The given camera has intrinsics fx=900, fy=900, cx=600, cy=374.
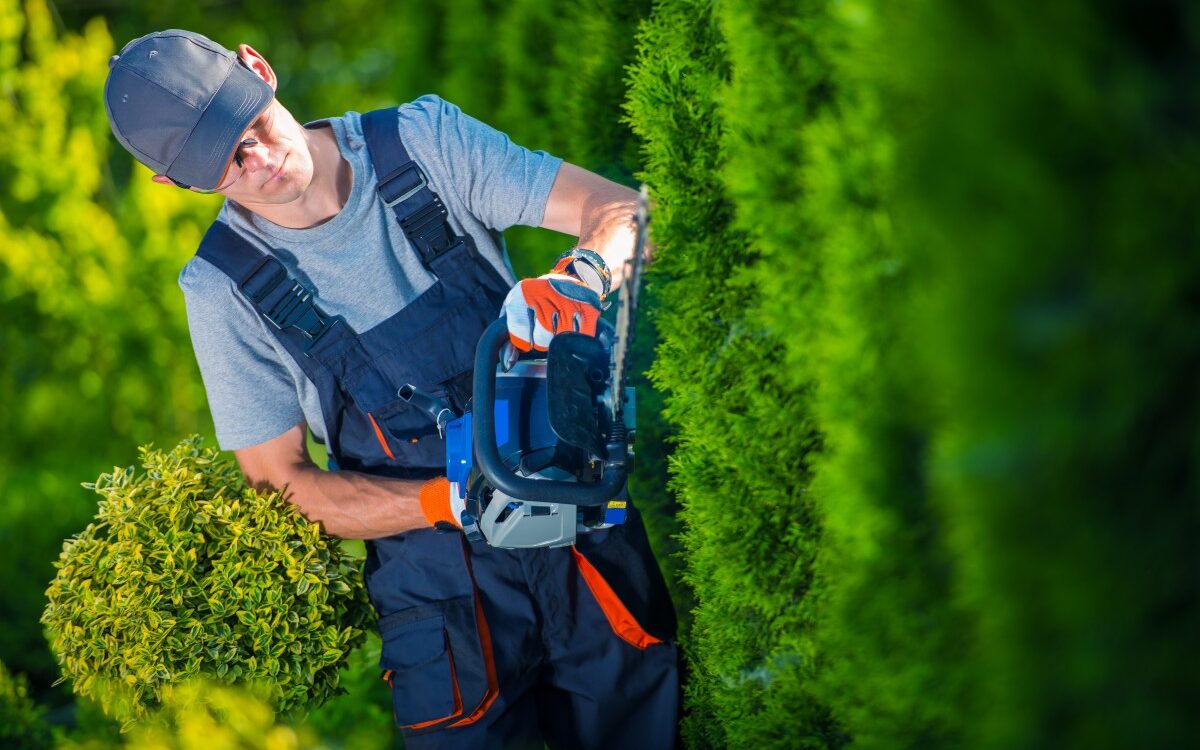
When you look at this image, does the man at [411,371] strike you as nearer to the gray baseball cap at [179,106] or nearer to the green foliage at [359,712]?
the gray baseball cap at [179,106]

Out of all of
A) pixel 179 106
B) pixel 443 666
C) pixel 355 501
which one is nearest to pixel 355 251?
pixel 179 106

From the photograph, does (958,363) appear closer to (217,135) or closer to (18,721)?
(217,135)

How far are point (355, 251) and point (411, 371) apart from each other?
14.6 inches

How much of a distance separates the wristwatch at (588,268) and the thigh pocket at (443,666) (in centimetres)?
88

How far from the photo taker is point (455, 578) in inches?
93.9

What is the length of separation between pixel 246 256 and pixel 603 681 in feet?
4.83

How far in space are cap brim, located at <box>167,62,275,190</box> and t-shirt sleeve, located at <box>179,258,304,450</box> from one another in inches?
9.6

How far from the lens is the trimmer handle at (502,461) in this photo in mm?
1830

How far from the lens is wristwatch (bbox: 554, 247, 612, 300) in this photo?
216 centimetres

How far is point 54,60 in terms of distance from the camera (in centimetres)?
520

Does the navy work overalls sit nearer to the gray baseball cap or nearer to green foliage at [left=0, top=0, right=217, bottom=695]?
the gray baseball cap

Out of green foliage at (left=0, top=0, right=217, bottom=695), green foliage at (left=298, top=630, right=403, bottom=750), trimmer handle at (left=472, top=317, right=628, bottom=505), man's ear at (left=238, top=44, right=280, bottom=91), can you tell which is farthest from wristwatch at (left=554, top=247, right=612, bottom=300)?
green foliage at (left=0, top=0, right=217, bottom=695)

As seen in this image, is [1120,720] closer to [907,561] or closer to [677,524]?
[907,561]

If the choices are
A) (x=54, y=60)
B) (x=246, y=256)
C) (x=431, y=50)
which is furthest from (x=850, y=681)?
(x=54, y=60)
